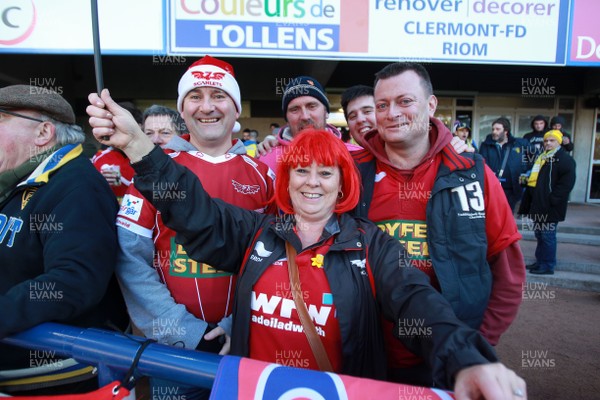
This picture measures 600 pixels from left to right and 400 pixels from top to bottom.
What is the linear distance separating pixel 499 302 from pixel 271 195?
1346 mm

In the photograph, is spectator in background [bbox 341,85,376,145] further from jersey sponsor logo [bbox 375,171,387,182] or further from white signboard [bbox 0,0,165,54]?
white signboard [bbox 0,0,165,54]

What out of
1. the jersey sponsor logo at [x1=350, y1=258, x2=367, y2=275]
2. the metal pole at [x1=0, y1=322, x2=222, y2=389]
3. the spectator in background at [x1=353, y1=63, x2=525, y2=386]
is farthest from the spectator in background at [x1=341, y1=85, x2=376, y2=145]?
the metal pole at [x1=0, y1=322, x2=222, y2=389]

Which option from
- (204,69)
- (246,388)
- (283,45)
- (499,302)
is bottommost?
(499,302)

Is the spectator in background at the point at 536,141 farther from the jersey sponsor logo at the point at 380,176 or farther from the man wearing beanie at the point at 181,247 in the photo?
the man wearing beanie at the point at 181,247

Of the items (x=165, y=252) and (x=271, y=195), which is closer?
(x=165, y=252)

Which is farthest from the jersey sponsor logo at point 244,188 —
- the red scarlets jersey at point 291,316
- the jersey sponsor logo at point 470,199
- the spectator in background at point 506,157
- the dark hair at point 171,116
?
the spectator in background at point 506,157

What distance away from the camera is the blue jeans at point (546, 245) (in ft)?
16.8

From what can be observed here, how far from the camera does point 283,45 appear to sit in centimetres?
486

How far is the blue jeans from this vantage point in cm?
511

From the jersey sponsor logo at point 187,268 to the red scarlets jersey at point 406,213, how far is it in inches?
32.8

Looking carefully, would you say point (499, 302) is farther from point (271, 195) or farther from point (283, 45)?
point (283, 45)

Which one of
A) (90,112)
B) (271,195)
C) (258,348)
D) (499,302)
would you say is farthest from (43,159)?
(499,302)

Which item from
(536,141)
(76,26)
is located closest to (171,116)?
(76,26)

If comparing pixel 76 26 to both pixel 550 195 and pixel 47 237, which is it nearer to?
pixel 47 237
